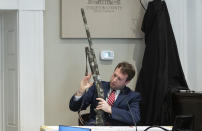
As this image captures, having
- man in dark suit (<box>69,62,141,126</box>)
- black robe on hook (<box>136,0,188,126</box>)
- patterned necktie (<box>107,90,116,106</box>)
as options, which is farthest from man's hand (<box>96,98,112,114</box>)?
black robe on hook (<box>136,0,188,126</box>)

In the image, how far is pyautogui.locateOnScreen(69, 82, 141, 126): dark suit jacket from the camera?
2.58 m

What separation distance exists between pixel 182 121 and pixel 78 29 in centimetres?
188

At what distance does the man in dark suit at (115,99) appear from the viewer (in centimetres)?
259

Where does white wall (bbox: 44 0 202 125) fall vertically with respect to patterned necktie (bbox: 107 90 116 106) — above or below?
above

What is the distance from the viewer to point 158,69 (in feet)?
10.6

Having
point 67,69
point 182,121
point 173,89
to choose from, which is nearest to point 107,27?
point 67,69

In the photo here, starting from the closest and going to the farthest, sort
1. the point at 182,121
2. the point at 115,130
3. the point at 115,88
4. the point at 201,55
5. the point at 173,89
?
the point at 182,121 → the point at 115,130 → the point at 115,88 → the point at 173,89 → the point at 201,55

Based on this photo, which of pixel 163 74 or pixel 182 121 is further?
pixel 163 74

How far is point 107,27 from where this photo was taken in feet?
11.3

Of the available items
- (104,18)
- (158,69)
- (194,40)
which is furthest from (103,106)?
(194,40)

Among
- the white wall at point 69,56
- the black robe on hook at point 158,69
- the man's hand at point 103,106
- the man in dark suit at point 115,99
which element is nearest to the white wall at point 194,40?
the white wall at point 69,56

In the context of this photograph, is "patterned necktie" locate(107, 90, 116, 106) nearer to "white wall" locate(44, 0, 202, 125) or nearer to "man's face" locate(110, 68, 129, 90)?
"man's face" locate(110, 68, 129, 90)

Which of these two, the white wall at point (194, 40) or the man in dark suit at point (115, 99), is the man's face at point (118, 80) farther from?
the white wall at point (194, 40)

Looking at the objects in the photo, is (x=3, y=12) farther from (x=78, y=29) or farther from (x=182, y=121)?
(x=182, y=121)
